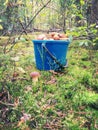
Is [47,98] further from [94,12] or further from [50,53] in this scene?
[94,12]

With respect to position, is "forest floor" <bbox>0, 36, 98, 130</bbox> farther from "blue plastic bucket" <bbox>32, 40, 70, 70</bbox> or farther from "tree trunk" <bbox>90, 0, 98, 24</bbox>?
"tree trunk" <bbox>90, 0, 98, 24</bbox>

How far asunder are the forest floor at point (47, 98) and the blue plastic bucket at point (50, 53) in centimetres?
10

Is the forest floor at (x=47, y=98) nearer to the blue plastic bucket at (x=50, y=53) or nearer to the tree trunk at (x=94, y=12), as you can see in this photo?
the blue plastic bucket at (x=50, y=53)

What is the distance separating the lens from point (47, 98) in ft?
7.36

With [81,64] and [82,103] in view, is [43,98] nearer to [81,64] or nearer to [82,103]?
[82,103]

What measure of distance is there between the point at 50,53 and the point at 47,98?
72cm

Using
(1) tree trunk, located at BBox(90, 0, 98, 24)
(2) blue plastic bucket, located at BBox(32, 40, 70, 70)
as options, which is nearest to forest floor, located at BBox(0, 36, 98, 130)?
(2) blue plastic bucket, located at BBox(32, 40, 70, 70)

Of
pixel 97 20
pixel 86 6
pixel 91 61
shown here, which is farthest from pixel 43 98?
pixel 86 6

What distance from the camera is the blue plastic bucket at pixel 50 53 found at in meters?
2.82

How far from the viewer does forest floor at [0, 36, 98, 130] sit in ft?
6.40

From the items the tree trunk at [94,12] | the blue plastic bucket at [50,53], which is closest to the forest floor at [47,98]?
the blue plastic bucket at [50,53]

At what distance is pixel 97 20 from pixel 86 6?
1000 mm

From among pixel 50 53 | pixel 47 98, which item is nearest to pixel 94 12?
pixel 50 53

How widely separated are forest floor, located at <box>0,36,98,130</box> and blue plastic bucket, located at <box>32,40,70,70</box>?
0.10m
